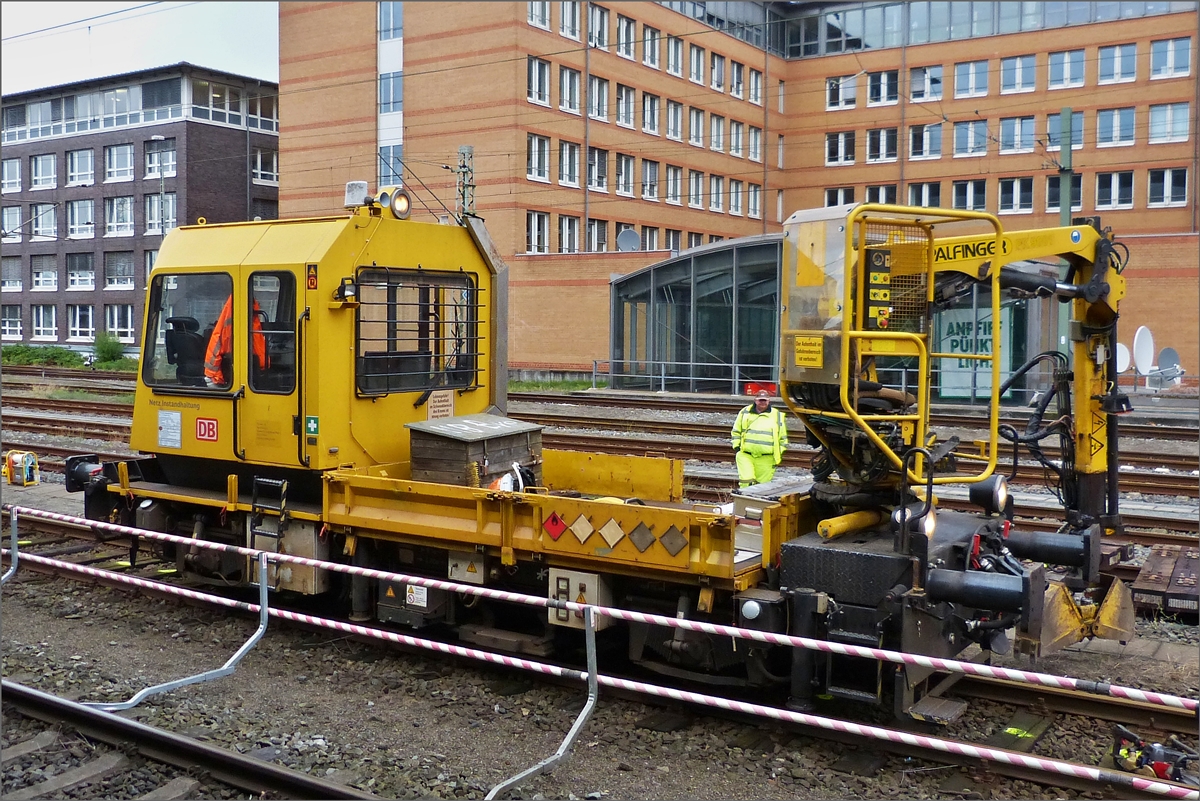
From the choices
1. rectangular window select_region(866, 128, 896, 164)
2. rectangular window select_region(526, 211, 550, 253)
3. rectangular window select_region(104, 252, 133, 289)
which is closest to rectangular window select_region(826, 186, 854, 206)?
rectangular window select_region(866, 128, 896, 164)

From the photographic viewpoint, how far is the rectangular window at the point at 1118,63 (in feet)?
157

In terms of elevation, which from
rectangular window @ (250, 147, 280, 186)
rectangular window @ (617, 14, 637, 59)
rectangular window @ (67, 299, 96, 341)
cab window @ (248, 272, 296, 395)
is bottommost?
cab window @ (248, 272, 296, 395)

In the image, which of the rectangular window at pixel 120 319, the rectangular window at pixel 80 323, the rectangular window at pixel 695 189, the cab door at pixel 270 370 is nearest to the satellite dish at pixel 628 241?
the rectangular window at pixel 695 189

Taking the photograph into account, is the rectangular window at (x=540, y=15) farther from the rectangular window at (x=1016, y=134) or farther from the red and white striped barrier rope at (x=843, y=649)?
the red and white striped barrier rope at (x=843, y=649)

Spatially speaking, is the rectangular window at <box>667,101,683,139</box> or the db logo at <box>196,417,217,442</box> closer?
the db logo at <box>196,417,217,442</box>

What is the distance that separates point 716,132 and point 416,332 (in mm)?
47158

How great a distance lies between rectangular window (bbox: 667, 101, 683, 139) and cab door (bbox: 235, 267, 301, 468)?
43.7m

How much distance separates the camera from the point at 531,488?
8297mm

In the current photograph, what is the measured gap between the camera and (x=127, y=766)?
5824 millimetres

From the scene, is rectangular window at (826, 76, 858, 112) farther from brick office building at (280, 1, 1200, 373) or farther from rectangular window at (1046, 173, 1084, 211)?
rectangular window at (1046, 173, 1084, 211)

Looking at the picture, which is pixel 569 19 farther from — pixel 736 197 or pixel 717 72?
pixel 736 197

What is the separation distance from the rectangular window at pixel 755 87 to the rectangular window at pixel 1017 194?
1287 cm

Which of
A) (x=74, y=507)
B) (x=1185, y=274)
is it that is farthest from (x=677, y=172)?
(x=74, y=507)

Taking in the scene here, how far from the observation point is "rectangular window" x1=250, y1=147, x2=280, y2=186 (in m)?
52.7
